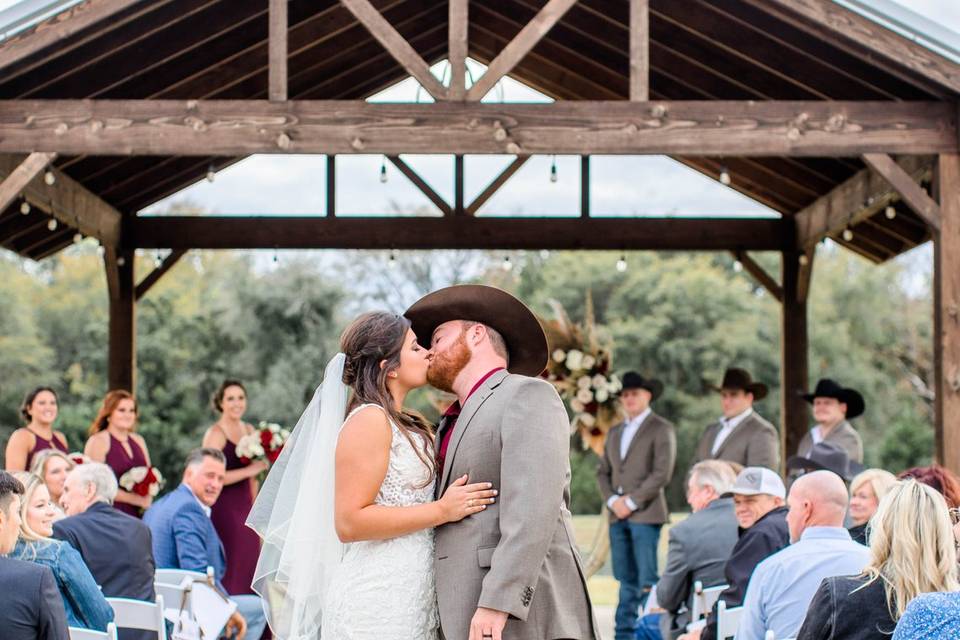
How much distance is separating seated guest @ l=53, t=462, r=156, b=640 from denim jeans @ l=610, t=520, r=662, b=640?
161 inches

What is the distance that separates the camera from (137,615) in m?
5.04

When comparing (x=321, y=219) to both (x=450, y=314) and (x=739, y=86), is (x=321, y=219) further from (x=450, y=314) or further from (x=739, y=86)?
(x=450, y=314)

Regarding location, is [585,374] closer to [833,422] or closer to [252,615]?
[833,422]

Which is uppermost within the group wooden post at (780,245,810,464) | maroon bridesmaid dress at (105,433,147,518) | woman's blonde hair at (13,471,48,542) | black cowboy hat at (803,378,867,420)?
wooden post at (780,245,810,464)

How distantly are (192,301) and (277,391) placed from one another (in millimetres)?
5289

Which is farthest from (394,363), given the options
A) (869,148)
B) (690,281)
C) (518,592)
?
(690,281)

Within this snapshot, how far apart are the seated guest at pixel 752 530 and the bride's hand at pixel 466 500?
191 centimetres

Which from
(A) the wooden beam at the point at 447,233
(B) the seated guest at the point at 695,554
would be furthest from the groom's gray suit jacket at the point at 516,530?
(A) the wooden beam at the point at 447,233

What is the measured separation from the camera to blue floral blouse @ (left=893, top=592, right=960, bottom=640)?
1.95 meters

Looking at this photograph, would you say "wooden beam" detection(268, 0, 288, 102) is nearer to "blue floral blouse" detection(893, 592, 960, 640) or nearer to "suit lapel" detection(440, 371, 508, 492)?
"suit lapel" detection(440, 371, 508, 492)

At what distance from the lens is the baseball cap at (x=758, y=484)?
5.65 meters

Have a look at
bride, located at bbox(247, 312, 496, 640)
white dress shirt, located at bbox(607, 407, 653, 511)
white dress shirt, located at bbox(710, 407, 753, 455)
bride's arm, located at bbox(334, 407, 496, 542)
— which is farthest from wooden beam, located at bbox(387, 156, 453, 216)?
bride's arm, located at bbox(334, 407, 496, 542)

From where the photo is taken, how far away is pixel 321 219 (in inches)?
453

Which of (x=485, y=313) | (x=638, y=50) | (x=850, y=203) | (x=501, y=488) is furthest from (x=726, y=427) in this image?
(x=501, y=488)
